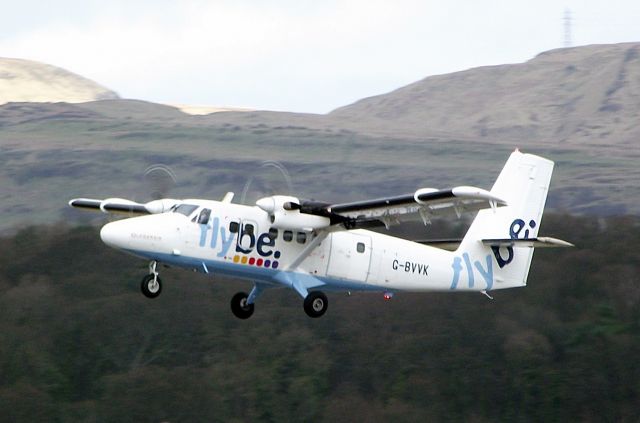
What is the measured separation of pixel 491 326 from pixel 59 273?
949 inches

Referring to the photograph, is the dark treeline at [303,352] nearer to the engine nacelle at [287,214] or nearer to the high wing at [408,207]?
the engine nacelle at [287,214]

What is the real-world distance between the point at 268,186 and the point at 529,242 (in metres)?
5.62

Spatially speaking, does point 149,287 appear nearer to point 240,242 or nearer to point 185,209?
point 185,209

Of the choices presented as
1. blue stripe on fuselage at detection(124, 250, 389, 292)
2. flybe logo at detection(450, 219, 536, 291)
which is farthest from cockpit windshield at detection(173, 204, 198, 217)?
flybe logo at detection(450, 219, 536, 291)

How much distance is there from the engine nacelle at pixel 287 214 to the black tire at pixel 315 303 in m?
1.48

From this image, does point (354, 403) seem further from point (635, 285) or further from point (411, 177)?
point (411, 177)

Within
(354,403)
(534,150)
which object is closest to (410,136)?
(534,150)

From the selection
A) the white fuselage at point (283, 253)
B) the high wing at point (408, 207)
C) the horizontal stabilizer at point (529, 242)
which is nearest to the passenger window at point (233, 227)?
the white fuselage at point (283, 253)

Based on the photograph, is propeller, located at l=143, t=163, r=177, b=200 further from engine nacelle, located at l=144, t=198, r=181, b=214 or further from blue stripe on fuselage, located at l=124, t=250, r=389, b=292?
blue stripe on fuselage, located at l=124, t=250, r=389, b=292

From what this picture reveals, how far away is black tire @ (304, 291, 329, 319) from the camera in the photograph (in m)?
23.3

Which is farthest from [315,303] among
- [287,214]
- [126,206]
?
[126,206]

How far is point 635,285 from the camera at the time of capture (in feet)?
213

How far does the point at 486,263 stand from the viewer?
25.9 m

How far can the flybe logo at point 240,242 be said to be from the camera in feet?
73.7
